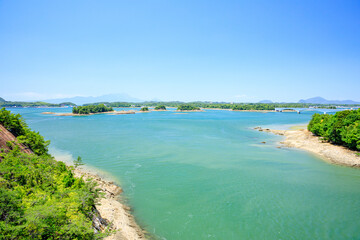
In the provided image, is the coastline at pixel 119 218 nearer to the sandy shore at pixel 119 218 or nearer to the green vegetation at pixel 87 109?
the sandy shore at pixel 119 218

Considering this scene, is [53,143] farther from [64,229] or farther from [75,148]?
[64,229]

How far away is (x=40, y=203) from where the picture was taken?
30.5ft

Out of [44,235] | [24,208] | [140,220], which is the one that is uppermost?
[24,208]

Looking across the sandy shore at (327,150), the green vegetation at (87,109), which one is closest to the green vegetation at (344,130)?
the sandy shore at (327,150)

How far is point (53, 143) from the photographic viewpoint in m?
40.1

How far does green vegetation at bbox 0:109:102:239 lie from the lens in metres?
7.79

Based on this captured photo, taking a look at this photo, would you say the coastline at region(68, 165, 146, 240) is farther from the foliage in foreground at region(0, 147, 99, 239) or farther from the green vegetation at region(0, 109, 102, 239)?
the foliage in foreground at region(0, 147, 99, 239)

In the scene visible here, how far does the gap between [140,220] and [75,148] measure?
27054 millimetres

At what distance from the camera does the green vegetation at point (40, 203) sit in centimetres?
779

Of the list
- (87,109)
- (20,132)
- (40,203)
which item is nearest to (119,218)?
(40,203)

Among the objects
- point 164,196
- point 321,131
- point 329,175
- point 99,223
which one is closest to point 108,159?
point 164,196

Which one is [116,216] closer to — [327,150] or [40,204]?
[40,204]

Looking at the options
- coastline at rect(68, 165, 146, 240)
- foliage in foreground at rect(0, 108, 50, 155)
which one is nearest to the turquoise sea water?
coastline at rect(68, 165, 146, 240)

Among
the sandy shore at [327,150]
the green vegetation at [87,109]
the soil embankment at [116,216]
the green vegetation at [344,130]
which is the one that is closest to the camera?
the soil embankment at [116,216]
